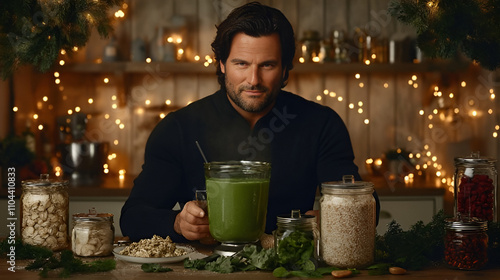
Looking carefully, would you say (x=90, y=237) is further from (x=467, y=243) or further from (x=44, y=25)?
(x=467, y=243)

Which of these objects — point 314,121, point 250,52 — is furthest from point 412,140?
point 250,52

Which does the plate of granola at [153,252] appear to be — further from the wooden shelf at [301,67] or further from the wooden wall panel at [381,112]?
the wooden wall panel at [381,112]

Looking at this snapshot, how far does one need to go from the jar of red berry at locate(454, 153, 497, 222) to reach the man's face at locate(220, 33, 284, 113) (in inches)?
30.2

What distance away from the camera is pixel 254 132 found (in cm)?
211

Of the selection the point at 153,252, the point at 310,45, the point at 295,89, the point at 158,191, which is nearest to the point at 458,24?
the point at 153,252

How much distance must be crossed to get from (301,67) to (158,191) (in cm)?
154

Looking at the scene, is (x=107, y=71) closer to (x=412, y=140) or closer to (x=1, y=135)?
(x=1, y=135)

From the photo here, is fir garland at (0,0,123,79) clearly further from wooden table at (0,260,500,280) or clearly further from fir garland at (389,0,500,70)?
fir garland at (389,0,500,70)

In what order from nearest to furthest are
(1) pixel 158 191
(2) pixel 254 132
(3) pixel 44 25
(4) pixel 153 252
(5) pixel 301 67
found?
(4) pixel 153 252 → (3) pixel 44 25 → (1) pixel 158 191 → (2) pixel 254 132 → (5) pixel 301 67

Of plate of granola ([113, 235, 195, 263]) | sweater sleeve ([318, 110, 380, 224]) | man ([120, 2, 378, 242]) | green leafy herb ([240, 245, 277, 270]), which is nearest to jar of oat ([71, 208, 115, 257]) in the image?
plate of granola ([113, 235, 195, 263])

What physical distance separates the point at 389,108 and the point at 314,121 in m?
1.52

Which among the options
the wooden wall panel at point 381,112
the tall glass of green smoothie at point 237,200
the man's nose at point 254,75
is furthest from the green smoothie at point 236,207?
the wooden wall panel at point 381,112

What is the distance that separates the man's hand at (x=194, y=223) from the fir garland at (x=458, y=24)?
2.24ft

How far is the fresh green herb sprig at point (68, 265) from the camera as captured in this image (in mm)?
1231
